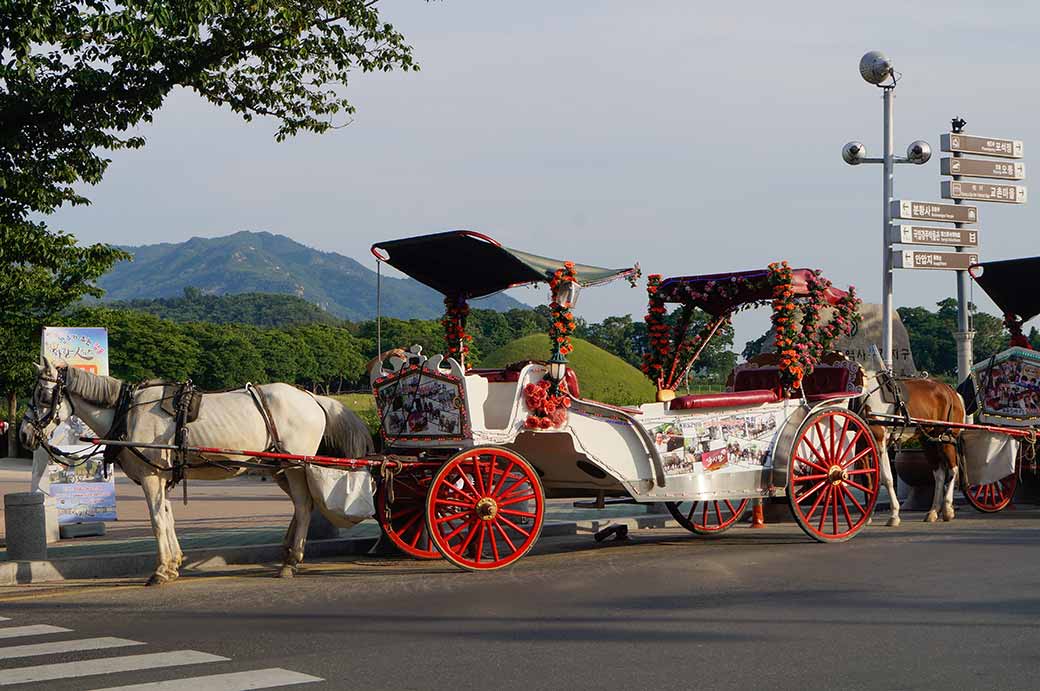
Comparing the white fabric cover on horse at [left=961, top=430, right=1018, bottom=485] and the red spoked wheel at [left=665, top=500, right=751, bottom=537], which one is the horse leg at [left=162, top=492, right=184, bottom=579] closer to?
the red spoked wheel at [left=665, top=500, right=751, bottom=537]

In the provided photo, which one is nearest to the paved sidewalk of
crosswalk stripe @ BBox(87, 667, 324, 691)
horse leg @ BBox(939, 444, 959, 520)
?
horse leg @ BBox(939, 444, 959, 520)

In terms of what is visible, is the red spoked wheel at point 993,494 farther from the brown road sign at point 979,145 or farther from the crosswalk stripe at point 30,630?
the crosswalk stripe at point 30,630

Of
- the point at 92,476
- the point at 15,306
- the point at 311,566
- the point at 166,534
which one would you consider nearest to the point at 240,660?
the point at 166,534

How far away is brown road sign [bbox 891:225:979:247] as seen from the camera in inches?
837

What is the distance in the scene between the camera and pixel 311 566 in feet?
40.2

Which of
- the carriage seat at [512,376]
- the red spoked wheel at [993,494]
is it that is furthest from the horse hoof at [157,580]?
the red spoked wheel at [993,494]

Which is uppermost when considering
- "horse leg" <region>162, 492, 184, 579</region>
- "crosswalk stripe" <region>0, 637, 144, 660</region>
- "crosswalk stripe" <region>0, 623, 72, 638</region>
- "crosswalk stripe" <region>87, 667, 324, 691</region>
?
"horse leg" <region>162, 492, 184, 579</region>

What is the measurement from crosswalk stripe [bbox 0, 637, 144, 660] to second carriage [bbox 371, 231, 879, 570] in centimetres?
345

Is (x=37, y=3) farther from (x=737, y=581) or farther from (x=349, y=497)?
(x=737, y=581)

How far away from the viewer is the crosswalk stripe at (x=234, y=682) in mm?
6824

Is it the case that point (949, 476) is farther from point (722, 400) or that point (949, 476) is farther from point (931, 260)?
point (931, 260)

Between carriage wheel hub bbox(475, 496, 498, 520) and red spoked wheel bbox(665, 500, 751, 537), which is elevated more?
carriage wheel hub bbox(475, 496, 498, 520)

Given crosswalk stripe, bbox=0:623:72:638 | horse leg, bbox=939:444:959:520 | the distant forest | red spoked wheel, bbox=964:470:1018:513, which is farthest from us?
the distant forest

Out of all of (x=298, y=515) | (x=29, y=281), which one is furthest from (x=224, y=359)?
(x=298, y=515)
